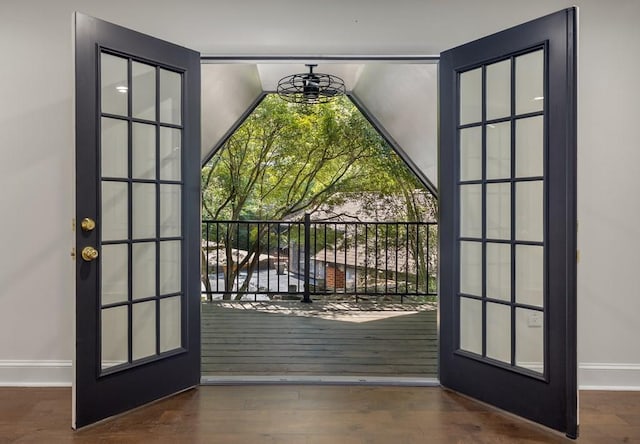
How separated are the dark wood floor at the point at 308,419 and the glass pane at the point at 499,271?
624mm

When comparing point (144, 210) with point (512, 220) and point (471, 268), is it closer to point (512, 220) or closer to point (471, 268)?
point (471, 268)

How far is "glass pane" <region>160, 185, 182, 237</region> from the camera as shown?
94.3 inches

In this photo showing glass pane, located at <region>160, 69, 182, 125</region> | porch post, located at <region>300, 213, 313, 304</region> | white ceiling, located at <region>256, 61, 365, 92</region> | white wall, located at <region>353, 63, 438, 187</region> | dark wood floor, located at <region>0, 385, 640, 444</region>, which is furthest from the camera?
porch post, located at <region>300, 213, 313, 304</region>

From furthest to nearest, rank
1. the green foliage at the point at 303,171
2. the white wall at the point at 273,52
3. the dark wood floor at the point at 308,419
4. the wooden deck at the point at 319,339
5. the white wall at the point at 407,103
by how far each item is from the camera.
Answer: the green foliage at the point at 303,171 < the white wall at the point at 407,103 < the wooden deck at the point at 319,339 < the white wall at the point at 273,52 < the dark wood floor at the point at 308,419

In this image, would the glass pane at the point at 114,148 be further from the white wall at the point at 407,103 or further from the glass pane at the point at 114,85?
the white wall at the point at 407,103

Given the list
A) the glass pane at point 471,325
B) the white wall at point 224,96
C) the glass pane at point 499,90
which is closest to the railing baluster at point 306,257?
the white wall at point 224,96

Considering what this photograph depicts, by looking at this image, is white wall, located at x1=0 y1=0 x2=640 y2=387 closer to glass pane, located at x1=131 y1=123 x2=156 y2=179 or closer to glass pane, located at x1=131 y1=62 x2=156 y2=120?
glass pane, located at x1=131 y1=62 x2=156 y2=120

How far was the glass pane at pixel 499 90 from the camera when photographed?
225 cm

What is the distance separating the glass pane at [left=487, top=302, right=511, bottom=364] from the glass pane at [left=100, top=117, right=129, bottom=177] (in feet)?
6.95

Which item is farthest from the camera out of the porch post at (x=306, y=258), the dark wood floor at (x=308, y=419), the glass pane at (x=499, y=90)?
the porch post at (x=306, y=258)

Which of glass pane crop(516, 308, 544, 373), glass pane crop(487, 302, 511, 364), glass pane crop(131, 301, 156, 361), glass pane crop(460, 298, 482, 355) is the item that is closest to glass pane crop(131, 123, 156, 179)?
glass pane crop(131, 301, 156, 361)
